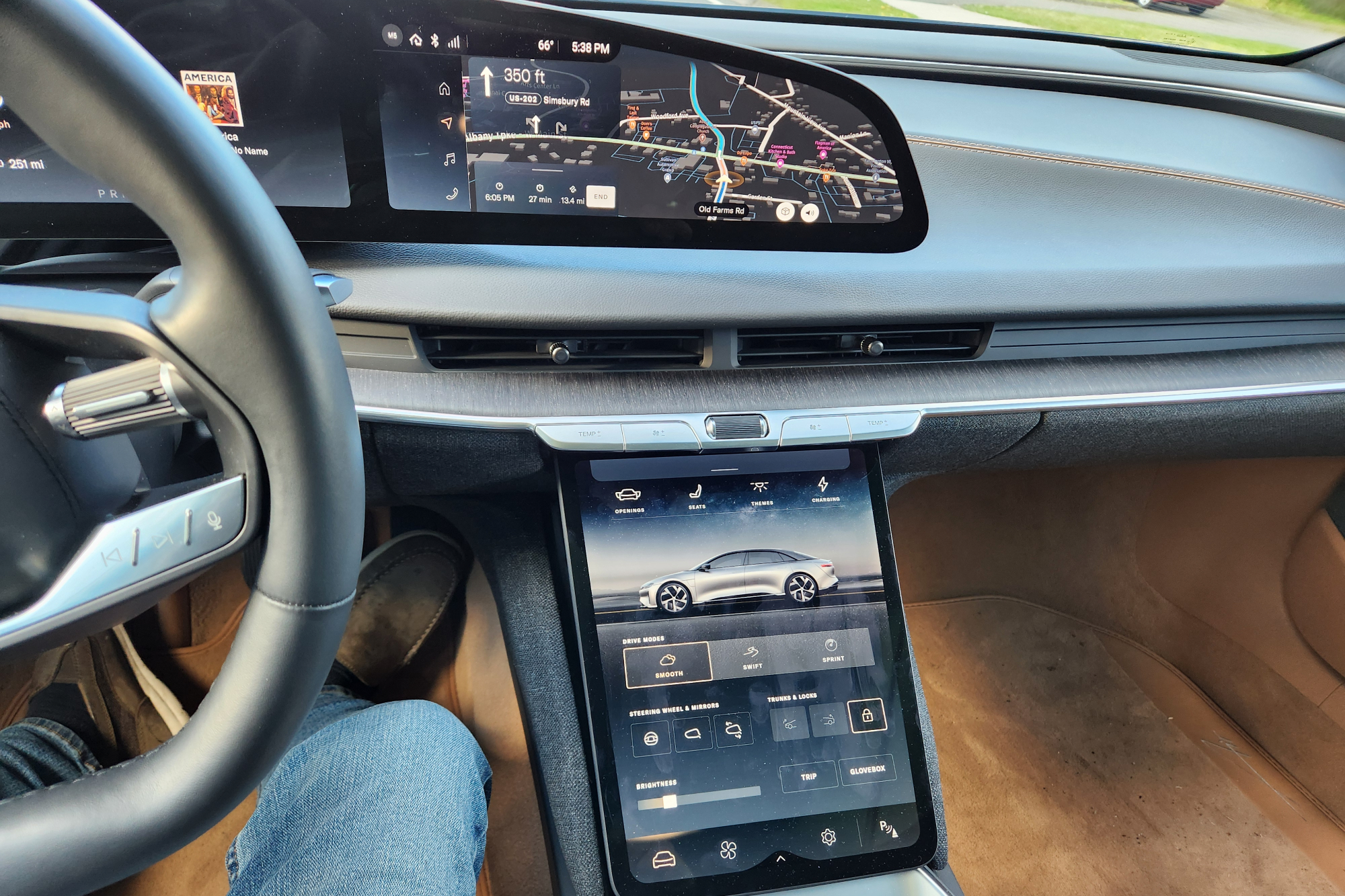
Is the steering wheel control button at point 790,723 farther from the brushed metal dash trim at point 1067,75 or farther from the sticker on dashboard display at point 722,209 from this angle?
the brushed metal dash trim at point 1067,75

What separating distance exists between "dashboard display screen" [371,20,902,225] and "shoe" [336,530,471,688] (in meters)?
0.80

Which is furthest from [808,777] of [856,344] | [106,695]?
[106,695]

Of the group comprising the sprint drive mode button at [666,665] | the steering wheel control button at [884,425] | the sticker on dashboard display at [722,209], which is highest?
the sticker on dashboard display at [722,209]

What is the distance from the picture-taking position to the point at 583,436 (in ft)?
3.08

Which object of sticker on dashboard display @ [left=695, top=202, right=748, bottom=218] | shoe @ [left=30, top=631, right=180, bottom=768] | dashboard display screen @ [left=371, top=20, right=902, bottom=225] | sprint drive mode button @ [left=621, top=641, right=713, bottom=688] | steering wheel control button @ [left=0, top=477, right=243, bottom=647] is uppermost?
dashboard display screen @ [left=371, top=20, right=902, bottom=225]

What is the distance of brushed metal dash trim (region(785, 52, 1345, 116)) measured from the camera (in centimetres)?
111

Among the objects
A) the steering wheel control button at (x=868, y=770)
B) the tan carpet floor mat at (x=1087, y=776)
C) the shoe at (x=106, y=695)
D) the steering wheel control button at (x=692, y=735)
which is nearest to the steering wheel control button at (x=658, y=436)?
the steering wheel control button at (x=692, y=735)

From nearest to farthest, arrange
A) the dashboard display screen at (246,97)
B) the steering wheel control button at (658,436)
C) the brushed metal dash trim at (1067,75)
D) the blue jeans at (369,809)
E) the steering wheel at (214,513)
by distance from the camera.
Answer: the steering wheel at (214,513) < the dashboard display screen at (246,97) < the blue jeans at (369,809) < the steering wheel control button at (658,436) < the brushed metal dash trim at (1067,75)

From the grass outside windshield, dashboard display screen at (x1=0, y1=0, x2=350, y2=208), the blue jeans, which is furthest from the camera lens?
the grass outside windshield

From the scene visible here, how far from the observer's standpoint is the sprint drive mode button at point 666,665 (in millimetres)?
1000

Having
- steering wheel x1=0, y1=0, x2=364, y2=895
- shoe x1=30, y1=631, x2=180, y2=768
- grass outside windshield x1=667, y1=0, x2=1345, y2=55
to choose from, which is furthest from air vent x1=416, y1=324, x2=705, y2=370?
shoe x1=30, y1=631, x2=180, y2=768

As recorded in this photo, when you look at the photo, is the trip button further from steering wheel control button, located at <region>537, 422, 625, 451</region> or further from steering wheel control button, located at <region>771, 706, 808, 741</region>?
steering wheel control button, located at <region>537, 422, 625, 451</region>

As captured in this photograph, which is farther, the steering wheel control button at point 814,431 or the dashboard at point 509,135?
the steering wheel control button at point 814,431

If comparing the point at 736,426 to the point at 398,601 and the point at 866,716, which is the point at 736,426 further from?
the point at 398,601
